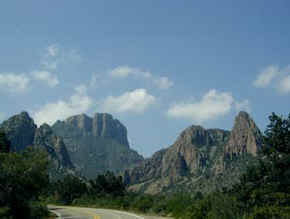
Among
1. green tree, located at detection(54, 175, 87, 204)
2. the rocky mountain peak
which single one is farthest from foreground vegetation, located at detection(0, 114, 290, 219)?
the rocky mountain peak

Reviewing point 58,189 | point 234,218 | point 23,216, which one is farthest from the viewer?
point 58,189

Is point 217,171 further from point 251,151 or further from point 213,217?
point 213,217

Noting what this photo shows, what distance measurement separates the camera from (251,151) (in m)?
189

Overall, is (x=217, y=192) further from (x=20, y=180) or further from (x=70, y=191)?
(x=70, y=191)

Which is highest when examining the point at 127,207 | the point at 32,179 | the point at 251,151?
the point at 251,151

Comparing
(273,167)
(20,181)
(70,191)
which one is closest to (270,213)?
(273,167)

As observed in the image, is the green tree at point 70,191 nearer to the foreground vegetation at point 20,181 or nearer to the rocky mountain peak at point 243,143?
the foreground vegetation at point 20,181

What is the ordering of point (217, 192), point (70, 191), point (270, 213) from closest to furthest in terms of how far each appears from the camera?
A: point (270, 213)
point (217, 192)
point (70, 191)

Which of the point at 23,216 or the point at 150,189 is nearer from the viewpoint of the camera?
the point at 23,216

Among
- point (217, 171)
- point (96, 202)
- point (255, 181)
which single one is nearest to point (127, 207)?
point (96, 202)

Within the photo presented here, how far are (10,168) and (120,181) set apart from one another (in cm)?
5306

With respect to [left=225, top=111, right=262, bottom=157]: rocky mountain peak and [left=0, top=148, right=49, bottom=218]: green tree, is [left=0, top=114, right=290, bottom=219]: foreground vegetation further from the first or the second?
[left=225, top=111, right=262, bottom=157]: rocky mountain peak

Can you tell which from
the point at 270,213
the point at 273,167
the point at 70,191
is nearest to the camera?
the point at 270,213

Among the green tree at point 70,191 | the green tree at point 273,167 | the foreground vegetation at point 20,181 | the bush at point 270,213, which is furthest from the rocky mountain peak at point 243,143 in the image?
the bush at point 270,213
